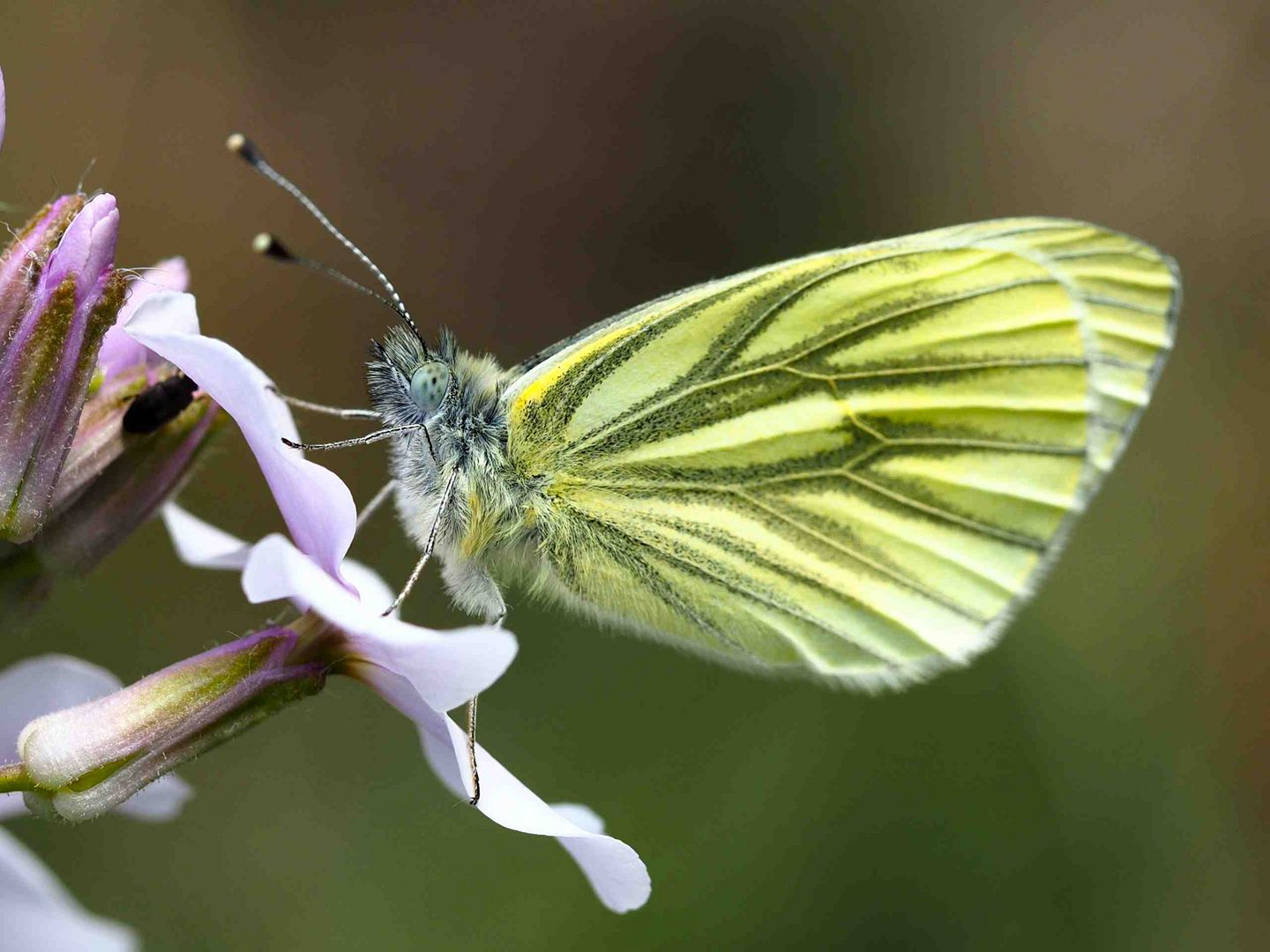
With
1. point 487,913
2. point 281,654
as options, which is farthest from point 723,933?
point 281,654

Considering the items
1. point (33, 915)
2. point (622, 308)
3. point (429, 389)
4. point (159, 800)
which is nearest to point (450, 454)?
point (429, 389)

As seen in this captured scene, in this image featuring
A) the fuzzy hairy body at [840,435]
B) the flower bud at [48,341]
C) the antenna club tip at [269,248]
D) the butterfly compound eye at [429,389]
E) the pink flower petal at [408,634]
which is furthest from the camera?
the fuzzy hairy body at [840,435]

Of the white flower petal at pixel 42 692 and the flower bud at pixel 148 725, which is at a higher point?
the flower bud at pixel 148 725

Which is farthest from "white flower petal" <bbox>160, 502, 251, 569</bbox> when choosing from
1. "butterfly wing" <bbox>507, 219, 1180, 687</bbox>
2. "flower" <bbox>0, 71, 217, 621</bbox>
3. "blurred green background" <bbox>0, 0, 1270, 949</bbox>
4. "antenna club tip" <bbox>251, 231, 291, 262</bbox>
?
"blurred green background" <bbox>0, 0, 1270, 949</bbox>

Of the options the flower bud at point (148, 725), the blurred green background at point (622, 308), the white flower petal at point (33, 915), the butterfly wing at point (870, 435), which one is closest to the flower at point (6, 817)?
the white flower petal at point (33, 915)

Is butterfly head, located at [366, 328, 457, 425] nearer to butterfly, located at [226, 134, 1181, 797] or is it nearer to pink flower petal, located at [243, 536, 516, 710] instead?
butterfly, located at [226, 134, 1181, 797]

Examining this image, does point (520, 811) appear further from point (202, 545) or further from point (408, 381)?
point (408, 381)

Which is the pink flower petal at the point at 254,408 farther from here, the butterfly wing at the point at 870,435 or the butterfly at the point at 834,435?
the butterfly wing at the point at 870,435
